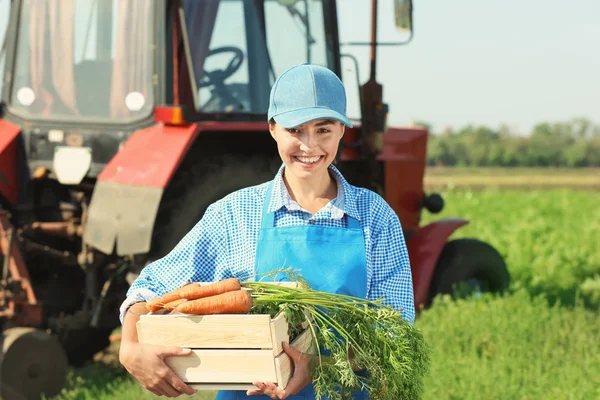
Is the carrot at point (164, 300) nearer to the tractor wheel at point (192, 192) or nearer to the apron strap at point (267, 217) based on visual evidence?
the apron strap at point (267, 217)

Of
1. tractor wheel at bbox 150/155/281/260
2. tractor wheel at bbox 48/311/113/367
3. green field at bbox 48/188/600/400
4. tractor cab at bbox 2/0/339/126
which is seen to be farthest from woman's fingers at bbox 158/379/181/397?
tractor wheel at bbox 48/311/113/367

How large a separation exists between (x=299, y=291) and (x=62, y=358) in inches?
125

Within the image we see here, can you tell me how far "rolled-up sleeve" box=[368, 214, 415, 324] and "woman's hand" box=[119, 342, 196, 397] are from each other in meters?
0.53

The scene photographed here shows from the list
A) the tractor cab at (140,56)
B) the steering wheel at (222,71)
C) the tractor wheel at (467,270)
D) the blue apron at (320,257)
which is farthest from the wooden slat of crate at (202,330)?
the tractor wheel at (467,270)

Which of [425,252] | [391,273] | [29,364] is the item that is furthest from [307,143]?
[425,252]

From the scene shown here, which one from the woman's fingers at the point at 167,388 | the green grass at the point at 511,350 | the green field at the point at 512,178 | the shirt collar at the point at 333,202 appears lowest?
the green field at the point at 512,178

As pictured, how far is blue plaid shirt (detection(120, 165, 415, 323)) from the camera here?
256 centimetres

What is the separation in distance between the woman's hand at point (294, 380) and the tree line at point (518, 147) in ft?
109

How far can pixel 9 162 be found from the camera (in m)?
5.52

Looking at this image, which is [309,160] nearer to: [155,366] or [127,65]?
[155,366]

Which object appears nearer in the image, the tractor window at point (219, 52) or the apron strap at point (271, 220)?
the apron strap at point (271, 220)

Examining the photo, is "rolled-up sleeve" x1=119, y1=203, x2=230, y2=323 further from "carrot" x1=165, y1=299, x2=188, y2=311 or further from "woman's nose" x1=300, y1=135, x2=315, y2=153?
"woman's nose" x1=300, y1=135, x2=315, y2=153

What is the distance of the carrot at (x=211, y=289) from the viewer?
7.88ft

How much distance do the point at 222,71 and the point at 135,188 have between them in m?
0.92
